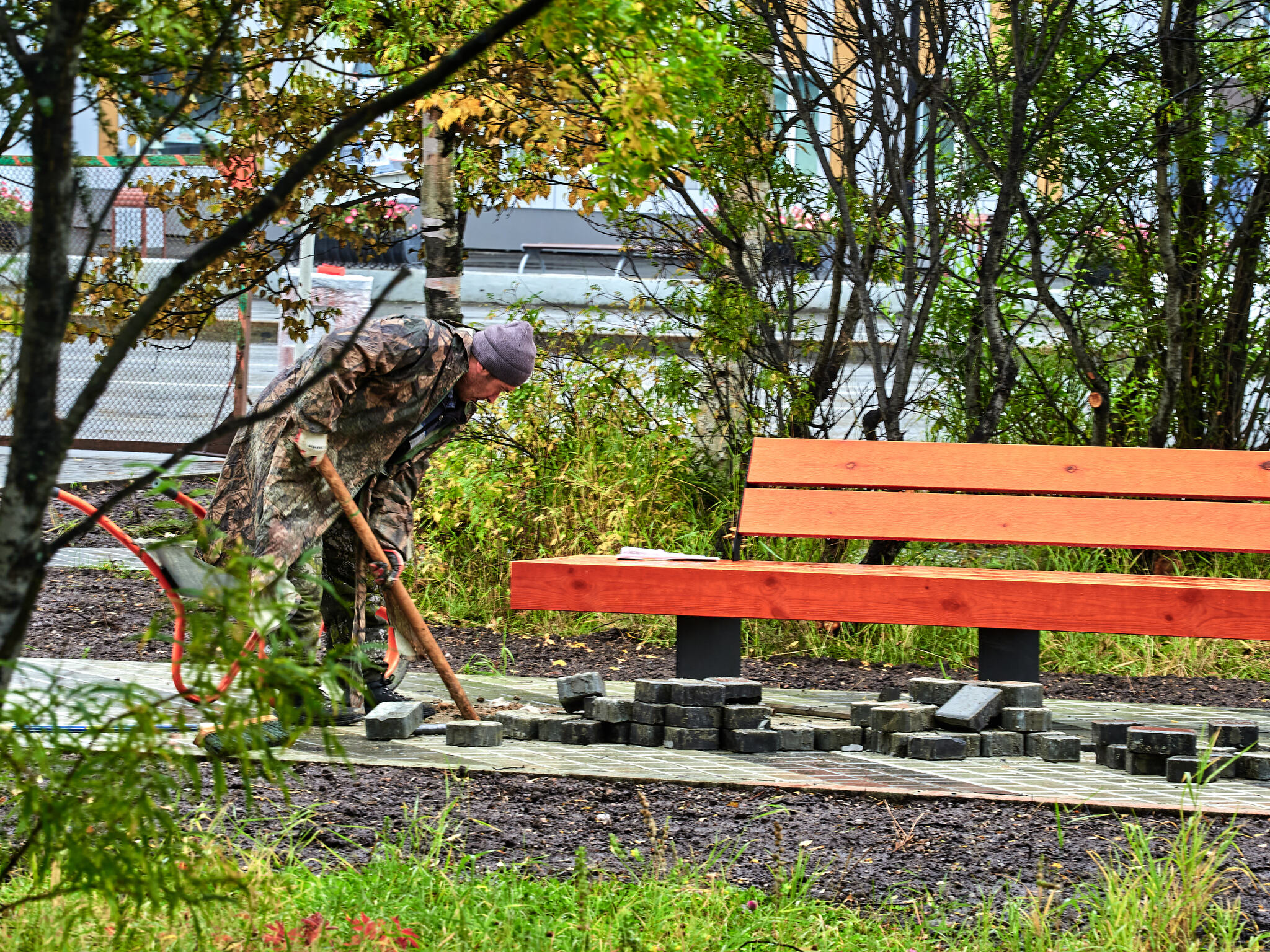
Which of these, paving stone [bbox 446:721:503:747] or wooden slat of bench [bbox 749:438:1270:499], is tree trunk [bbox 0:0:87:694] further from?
wooden slat of bench [bbox 749:438:1270:499]

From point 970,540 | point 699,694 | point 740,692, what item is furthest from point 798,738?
point 970,540

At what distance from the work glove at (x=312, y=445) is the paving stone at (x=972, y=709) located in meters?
2.18

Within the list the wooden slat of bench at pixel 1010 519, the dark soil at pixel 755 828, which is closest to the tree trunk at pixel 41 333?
the dark soil at pixel 755 828

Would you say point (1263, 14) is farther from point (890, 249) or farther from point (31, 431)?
point (31, 431)

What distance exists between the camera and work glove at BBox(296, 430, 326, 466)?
4441 mm

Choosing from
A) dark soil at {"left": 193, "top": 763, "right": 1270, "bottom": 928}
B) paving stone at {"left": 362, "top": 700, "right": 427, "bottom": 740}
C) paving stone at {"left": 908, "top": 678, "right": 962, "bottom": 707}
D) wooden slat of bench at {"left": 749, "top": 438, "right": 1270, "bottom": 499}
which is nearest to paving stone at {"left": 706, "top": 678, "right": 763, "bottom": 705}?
paving stone at {"left": 908, "top": 678, "right": 962, "bottom": 707}

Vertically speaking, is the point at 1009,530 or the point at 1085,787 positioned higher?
Result: the point at 1009,530

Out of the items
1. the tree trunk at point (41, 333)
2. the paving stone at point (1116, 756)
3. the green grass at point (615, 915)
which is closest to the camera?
the tree trunk at point (41, 333)

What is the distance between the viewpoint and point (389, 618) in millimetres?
5008

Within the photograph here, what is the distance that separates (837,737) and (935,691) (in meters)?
0.46

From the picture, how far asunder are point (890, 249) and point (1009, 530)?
177 cm

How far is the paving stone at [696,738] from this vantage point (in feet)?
14.9

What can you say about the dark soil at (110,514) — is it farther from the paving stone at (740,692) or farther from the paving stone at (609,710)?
the paving stone at (740,692)

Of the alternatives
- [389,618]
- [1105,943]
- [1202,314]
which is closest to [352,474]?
[389,618]
